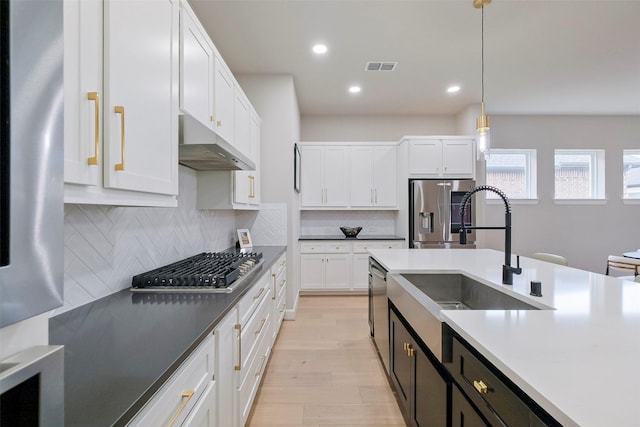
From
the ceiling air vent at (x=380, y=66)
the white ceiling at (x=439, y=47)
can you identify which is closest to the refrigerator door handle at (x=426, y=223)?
the white ceiling at (x=439, y=47)

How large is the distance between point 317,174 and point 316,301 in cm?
197

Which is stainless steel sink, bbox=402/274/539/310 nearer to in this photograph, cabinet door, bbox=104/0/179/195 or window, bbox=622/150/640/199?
cabinet door, bbox=104/0/179/195

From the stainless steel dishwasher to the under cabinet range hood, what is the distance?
140 centimetres

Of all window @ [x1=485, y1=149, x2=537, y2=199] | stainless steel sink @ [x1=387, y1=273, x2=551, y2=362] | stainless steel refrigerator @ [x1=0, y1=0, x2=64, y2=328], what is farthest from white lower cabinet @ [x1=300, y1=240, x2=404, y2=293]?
stainless steel refrigerator @ [x1=0, y1=0, x2=64, y2=328]

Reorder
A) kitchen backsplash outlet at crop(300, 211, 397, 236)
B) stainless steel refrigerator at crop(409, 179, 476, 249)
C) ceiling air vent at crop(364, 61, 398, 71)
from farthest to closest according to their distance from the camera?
kitchen backsplash outlet at crop(300, 211, 397, 236), stainless steel refrigerator at crop(409, 179, 476, 249), ceiling air vent at crop(364, 61, 398, 71)

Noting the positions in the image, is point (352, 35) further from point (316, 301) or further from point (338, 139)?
point (316, 301)

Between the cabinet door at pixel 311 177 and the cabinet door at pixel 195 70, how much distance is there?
9.31ft

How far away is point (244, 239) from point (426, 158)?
299 centimetres

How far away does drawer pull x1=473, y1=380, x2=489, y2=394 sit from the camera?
2.82 feet

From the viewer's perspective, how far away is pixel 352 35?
2975 mm

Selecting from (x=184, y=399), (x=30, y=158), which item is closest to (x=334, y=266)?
(x=184, y=399)

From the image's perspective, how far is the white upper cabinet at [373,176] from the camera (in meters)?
4.93

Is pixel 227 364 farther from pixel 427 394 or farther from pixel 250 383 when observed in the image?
pixel 427 394

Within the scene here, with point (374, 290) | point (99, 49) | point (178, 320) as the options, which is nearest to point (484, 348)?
point (178, 320)
